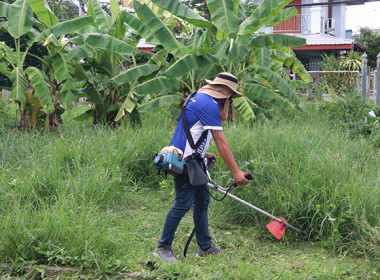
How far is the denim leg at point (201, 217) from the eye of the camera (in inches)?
205

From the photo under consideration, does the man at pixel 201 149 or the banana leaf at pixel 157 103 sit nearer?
the man at pixel 201 149

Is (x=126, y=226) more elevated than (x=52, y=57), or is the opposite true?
(x=52, y=57)

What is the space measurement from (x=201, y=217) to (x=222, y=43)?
441cm

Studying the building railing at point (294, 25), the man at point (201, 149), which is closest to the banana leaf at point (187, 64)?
the man at point (201, 149)

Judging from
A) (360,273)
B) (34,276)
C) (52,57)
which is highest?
(52,57)

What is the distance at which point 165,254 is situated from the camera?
4984mm

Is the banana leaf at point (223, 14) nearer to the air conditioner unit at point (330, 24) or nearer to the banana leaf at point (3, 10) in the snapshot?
the banana leaf at point (3, 10)

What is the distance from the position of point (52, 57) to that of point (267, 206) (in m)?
5.82

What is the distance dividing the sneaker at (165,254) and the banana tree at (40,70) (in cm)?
501

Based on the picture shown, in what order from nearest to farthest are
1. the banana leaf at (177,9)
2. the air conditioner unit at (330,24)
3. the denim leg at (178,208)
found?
the denim leg at (178,208) < the banana leaf at (177,9) < the air conditioner unit at (330,24)

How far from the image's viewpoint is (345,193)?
5496mm

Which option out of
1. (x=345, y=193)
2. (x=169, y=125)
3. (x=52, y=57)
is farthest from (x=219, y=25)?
(x=345, y=193)

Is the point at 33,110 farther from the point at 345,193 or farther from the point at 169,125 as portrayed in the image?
the point at 345,193

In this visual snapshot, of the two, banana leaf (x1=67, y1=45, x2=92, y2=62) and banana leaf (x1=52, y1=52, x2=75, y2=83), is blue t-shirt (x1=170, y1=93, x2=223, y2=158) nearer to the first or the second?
banana leaf (x1=52, y1=52, x2=75, y2=83)
